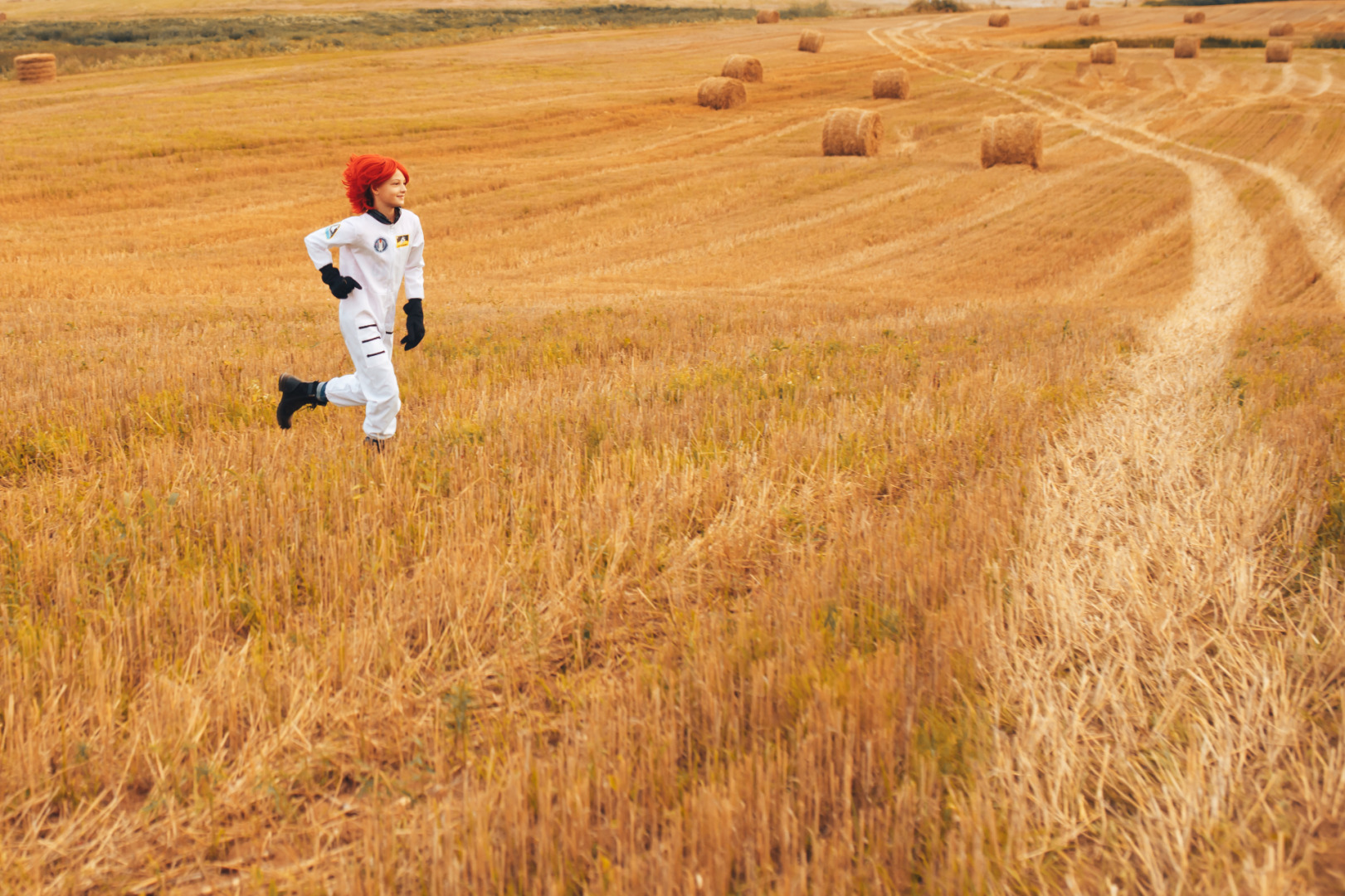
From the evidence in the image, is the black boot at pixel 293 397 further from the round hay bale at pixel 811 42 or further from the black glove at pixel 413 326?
the round hay bale at pixel 811 42

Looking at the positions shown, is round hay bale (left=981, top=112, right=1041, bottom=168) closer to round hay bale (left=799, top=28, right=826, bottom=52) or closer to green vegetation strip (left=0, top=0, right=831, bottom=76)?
round hay bale (left=799, top=28, right=826, bottom=52)

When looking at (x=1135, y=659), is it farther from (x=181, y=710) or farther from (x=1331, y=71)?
(x=1331, y=71)

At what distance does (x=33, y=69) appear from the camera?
3394cm

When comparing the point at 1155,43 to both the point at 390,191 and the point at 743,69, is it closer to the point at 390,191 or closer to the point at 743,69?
the point at 743,69

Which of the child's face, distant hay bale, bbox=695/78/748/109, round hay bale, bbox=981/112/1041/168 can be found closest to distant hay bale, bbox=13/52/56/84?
distant hay bale, bbox=695/78/748/109

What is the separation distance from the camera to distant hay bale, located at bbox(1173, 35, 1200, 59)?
47375 mm

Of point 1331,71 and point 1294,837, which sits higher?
point 1331,71

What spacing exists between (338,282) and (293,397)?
959mm

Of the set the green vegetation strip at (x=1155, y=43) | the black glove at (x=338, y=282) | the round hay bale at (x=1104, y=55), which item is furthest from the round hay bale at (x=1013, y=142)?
the green vegetation strip at (x=1155, y=43)

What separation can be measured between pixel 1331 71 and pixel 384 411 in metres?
49.9

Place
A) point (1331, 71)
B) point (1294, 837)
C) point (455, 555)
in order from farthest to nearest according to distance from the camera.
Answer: point (1331, 71) → point (455, 555) → point (1294, 837)

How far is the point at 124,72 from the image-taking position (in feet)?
120

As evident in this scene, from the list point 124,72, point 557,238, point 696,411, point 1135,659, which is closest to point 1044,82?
point 557,238

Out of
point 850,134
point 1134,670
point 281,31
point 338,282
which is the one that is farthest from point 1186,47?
point 1134,670
